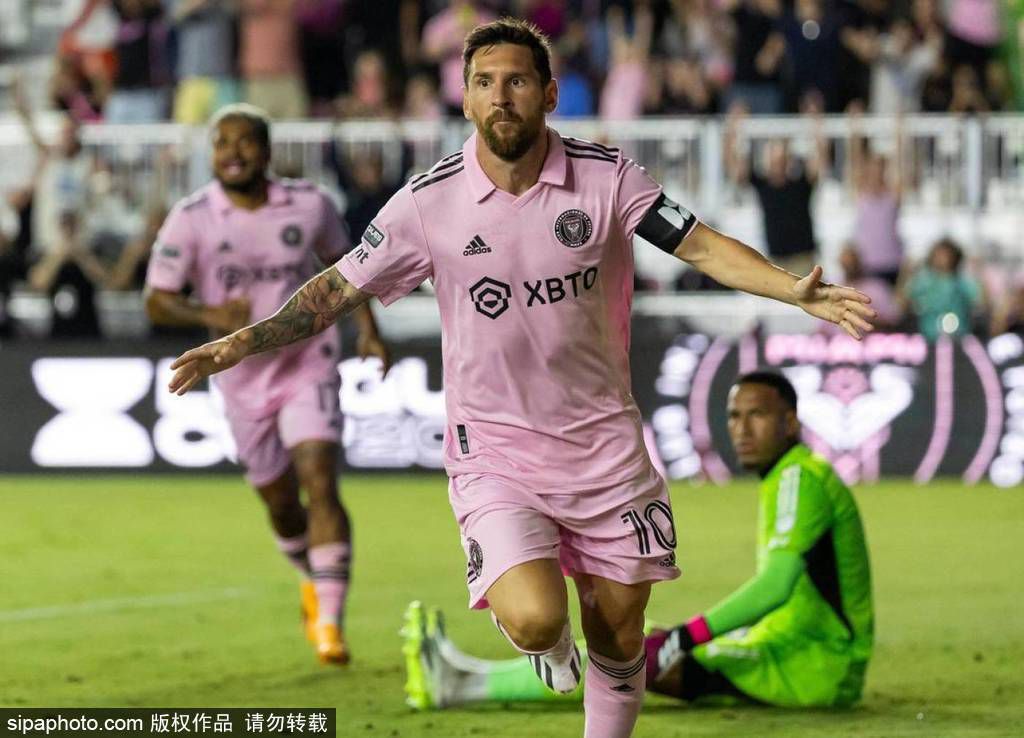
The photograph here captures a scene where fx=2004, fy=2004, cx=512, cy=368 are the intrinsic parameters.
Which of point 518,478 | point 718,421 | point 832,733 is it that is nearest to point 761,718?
→ point 832,733

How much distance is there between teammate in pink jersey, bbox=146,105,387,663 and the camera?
9812 mm

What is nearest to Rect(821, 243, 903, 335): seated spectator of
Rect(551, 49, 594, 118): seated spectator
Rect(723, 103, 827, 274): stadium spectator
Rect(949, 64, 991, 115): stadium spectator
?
Rect(723, 103, 827, 274): stadium spectator

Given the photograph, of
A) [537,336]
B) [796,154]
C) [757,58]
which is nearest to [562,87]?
[757,58]

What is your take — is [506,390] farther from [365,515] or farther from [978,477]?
[978,477]

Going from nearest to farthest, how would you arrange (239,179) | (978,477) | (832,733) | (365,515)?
(832,733)
(239,179)
(365,515)
(978,477)

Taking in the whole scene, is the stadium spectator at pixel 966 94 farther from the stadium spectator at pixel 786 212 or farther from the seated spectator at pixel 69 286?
the seated spectator at pixel 69 286

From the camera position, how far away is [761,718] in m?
8.11

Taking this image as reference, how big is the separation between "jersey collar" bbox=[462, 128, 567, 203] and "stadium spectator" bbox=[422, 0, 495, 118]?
1393 centimetres

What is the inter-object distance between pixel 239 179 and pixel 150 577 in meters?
3.91

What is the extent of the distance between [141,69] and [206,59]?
1006 millimetres

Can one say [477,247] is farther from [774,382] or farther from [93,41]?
[93,41]

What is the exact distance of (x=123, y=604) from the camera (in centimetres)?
1175

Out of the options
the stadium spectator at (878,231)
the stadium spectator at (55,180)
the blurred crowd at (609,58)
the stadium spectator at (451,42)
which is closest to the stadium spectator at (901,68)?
the blurred crowd at (609,58)

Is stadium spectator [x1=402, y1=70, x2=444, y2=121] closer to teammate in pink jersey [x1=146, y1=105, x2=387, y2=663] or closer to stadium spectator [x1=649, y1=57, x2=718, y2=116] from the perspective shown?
stadium spectator [x1=649, y1=57, x2=718, y2=116]
